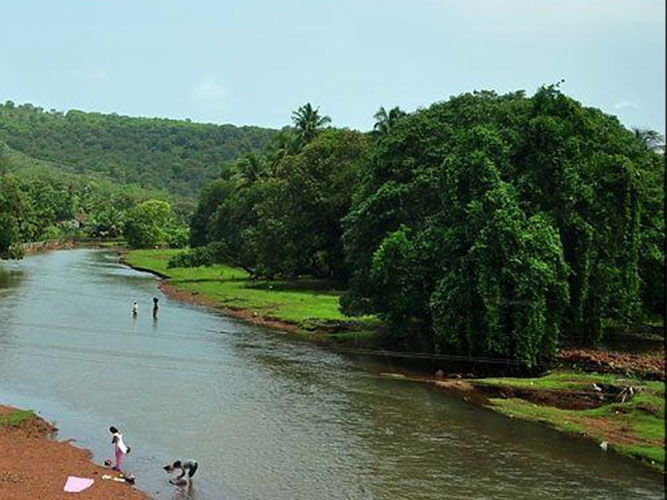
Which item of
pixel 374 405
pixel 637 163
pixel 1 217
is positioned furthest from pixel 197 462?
pixel 1 217

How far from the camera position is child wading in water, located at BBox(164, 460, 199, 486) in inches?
899

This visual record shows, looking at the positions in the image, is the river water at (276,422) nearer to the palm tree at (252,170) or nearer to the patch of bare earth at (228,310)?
the patch of bare earth at (228,310)

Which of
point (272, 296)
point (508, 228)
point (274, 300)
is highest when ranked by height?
point (508, 228)

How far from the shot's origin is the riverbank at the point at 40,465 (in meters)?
21.3

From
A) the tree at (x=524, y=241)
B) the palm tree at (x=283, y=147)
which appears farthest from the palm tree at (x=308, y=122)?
the tree at (x=524, y=241)

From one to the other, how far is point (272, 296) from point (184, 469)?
42.5 meters

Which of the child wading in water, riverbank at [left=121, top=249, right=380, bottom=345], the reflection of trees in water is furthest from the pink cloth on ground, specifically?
the reflection of trees in water

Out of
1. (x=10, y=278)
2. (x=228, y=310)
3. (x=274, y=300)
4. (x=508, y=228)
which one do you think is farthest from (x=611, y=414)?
(x=10, y=278)

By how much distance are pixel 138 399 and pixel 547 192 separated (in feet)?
81.8

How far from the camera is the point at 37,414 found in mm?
29203

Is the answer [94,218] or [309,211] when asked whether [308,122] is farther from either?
[94,218]

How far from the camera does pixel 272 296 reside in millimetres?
65500

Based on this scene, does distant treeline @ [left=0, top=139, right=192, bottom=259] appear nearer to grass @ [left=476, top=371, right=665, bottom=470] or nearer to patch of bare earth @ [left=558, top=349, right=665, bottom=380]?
patch of bare earth @ [left=558, top=349, right=665, bottom=380]

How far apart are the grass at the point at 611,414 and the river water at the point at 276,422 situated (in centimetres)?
96
